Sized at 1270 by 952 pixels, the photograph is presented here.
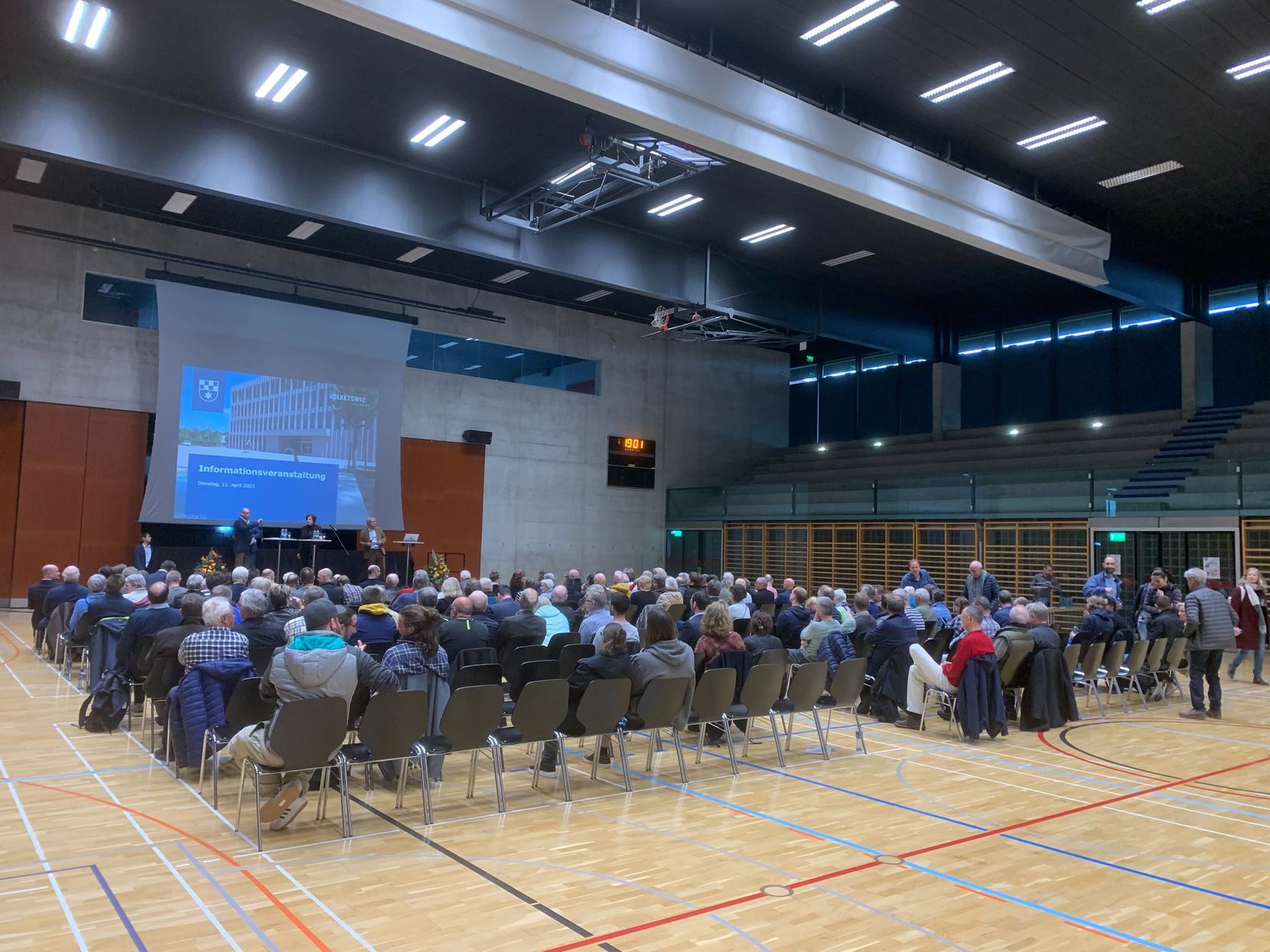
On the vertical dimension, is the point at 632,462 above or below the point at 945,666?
above

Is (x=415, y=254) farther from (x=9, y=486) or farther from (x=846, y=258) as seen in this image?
(x=846, y=258)

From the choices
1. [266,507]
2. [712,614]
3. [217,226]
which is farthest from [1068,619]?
[217,226]

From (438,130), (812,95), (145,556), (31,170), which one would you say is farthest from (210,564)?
→ (812,95)

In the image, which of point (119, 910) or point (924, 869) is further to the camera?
point (924, 869)

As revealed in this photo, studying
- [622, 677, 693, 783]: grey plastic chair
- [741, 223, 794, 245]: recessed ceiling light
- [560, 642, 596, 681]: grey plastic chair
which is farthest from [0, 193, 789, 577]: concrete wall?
[622, 677, 693, 783]: grey plastic chair

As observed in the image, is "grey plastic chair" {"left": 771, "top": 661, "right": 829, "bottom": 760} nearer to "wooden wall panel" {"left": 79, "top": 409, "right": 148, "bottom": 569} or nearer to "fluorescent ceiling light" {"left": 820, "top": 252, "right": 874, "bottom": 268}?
"fluorescent ceiling light" {"left": 820, "top": 252, "right": 874, "bottom": 268}

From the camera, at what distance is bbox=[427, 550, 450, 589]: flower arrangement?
17.4 m

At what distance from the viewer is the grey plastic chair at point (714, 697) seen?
21.1 ft

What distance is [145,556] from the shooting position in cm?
1474

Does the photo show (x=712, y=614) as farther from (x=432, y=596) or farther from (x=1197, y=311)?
(x=1197, y=311)

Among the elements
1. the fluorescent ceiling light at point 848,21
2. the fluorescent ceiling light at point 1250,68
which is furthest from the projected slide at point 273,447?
the fluorescent ceiling light at point 1250,68

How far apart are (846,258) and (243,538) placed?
12.9 metres

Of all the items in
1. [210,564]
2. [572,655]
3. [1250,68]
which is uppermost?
[1250,68]

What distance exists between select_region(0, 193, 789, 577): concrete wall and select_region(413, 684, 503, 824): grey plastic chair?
13.6m
